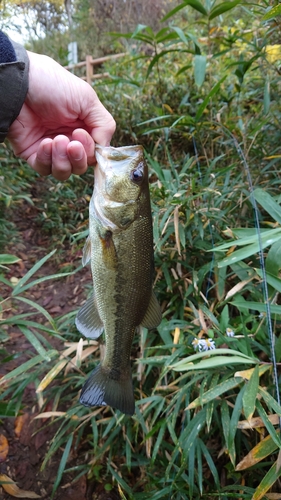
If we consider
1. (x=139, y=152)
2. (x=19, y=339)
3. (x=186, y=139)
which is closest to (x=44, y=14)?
(x=186, y=139)

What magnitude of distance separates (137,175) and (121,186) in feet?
0.26

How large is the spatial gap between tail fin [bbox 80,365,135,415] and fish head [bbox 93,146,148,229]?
618 millimetres

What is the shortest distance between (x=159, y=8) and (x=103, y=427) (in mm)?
11679

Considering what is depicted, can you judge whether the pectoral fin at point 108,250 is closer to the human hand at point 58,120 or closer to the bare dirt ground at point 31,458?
the human hand at point 58,120

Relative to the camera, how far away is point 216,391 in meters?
1.48

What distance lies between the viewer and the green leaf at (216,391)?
145 centimetres

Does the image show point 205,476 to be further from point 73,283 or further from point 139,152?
point 73,283

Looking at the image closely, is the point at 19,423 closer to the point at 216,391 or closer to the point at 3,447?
the point at 3,447

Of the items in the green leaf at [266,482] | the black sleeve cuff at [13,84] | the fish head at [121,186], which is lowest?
the green leaf at [266,482]

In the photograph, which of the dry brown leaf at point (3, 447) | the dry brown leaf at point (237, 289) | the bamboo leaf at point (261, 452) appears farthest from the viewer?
the dry brown leaf at point (3, 447)

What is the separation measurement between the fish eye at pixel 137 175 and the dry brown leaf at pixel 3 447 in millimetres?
2112

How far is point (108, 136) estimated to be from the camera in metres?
1.74

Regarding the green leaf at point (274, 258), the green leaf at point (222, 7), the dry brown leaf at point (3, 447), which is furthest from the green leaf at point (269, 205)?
the dry brown leaf at point (3, 447)

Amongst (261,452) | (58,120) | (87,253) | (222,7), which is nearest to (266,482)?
(261,452)
